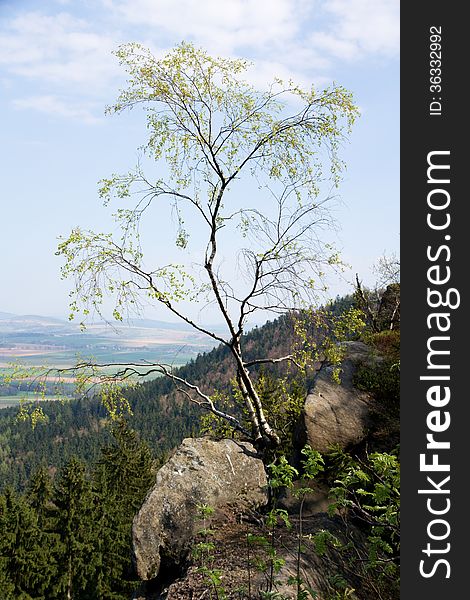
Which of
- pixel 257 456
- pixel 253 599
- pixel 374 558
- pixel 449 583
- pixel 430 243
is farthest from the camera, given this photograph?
pixel 257 456

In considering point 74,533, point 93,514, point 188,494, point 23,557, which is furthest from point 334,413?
→ point 93,514

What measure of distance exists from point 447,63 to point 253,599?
5.88m

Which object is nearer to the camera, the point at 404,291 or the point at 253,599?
the point at 404,291

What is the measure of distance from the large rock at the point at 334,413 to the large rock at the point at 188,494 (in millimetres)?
1389

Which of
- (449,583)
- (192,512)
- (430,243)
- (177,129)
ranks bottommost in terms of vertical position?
(192,512)

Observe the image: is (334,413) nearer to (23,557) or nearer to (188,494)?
(188,494)

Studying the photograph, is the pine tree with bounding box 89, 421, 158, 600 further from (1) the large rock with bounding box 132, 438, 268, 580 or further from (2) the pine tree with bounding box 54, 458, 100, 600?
(1) the large rock with bounding box 132, 438, 268, 580

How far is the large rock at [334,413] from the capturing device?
1144 centimetres

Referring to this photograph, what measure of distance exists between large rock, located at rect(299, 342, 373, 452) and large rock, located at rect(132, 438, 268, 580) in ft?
4.56

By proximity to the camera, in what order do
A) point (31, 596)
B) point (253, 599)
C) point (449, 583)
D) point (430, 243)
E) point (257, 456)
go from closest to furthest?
1. point (449, 583)
2. point (430, 243)
3. point (253, 599)
4. point (257, 456)
5. point (31, 596)

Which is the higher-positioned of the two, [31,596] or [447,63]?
[447,63]

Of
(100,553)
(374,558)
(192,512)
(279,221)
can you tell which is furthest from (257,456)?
(100,553)

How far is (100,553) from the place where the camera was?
35844 millimetres

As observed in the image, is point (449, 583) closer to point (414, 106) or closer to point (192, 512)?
point (414, 106)
